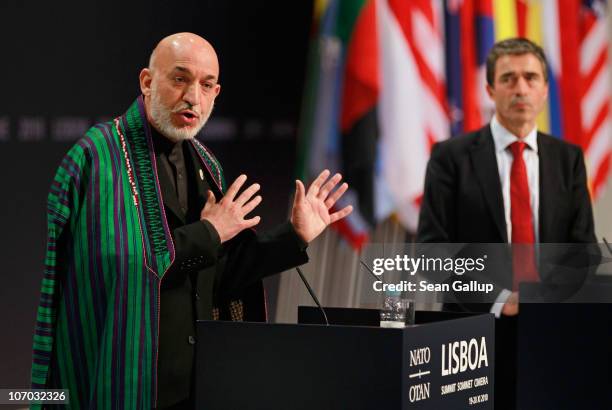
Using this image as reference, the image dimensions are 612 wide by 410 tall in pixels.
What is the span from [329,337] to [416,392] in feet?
0.82

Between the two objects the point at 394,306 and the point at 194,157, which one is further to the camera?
the point at 194,157

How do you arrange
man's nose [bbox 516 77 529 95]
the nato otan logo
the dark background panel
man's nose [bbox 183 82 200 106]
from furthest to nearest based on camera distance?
the dark background panel, man's nose [bbox 516 77 529 95], man's nose [bbox 183 82 200 106], the nato otan logo

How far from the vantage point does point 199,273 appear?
3.09m

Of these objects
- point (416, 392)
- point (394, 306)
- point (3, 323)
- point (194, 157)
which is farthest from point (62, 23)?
point (416, 392)

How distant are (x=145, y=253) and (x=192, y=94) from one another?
534 millimetres

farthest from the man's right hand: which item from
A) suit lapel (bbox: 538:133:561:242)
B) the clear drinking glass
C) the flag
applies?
the flag

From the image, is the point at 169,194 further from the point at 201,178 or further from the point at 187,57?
the point at 187,57

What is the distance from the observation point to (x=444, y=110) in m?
6.36

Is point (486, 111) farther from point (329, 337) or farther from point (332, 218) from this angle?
point (329, 337)

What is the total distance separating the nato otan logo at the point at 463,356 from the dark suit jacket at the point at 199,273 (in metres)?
0.66

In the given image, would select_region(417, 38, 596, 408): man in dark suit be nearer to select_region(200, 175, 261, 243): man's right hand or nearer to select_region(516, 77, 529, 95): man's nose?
select_region(516, 77, 529, 95): man's nose

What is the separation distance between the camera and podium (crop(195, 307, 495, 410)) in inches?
95.7

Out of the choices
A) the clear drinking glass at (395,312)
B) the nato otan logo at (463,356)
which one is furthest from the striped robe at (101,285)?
the nato otan logo at (463,356)

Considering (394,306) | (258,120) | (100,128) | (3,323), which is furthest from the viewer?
(258,120)
